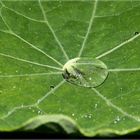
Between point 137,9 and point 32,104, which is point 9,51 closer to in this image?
point 32,104

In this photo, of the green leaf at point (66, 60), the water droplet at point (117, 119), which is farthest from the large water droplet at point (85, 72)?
the water droplet at point (117, 119)

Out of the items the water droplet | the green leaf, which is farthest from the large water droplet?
the water droplet

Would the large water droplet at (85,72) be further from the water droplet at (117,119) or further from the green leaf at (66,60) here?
the water droplet at (117,119)

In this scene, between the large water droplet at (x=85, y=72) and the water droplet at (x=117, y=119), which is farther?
the large water droplet at (x=85, y=72)

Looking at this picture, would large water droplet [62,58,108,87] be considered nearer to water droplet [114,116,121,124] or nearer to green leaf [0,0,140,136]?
green leaf [0,0,140,136]

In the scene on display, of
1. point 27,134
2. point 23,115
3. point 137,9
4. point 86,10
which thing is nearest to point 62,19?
point 86,10

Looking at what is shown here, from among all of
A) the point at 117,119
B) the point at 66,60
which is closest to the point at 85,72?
the point at 66,60
